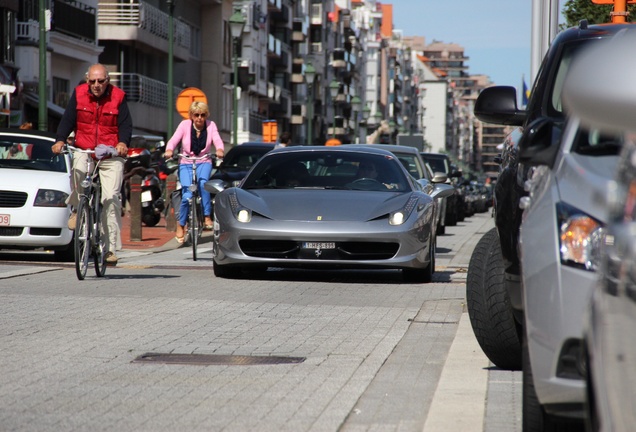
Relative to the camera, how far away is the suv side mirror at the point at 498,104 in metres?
8.39

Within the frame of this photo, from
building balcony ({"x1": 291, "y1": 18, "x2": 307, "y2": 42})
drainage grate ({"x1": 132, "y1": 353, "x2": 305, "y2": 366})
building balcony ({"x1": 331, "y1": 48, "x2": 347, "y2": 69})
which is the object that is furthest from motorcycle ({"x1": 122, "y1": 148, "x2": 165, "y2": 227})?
building balcony ({"x1": 331, "y1": 48, "x2": 347, "y2": 69})

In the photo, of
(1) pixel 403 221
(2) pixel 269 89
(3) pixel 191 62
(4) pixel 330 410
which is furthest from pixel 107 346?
(2) pixel 269 89

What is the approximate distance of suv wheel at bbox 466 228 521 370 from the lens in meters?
7.16

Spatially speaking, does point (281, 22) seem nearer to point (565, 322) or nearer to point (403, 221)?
point (403, 221)

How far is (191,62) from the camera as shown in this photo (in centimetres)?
7175

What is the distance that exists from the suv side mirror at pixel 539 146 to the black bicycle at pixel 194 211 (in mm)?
11377

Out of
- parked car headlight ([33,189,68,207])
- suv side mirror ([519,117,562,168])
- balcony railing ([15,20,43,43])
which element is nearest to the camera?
suv side mirror ([519,117,562,168])

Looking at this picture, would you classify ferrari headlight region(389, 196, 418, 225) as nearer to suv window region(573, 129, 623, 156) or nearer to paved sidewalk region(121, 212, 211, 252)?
paved sidewalk region(121, 212, 211, 252)

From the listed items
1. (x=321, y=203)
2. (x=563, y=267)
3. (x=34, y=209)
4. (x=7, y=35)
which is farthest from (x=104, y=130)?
(x=7, y=35)

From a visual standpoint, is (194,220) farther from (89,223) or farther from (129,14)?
(129,14)

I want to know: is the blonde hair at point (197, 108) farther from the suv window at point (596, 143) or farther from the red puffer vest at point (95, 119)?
the suv window at point (596, 143)

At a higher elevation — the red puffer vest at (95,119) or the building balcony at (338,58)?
the building balcony at (338,58)

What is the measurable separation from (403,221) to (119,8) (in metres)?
44.3

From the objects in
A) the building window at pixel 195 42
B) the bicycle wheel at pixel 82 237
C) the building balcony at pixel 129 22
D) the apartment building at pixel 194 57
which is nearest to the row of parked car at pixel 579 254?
the bicycle wheel at pixel 82 237
